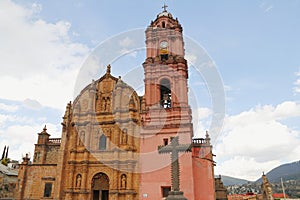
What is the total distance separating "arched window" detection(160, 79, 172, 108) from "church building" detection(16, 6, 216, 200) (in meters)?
0.10

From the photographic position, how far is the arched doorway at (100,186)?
2262 centimetres

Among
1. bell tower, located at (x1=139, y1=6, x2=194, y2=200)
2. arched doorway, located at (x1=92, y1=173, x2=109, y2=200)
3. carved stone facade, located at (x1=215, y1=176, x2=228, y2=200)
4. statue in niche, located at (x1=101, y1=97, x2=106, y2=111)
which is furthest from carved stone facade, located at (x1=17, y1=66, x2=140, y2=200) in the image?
carved stone facade, located at (x1=215, y1=176, x2=228, y2=200)

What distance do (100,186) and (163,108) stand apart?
8.91 metres

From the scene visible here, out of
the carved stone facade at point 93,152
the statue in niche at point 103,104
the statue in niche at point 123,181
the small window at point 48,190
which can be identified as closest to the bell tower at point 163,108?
the carved stone facade at point 93,152

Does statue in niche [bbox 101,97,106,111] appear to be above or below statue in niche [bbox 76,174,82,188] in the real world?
above

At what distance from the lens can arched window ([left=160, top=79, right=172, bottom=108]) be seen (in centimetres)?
2452

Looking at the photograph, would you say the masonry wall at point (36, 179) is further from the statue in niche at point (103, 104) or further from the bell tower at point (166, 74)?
the bell tower at point (166, 74)

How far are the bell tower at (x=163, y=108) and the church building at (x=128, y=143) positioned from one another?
0.08m

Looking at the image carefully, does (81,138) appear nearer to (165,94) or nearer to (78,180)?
(78,180)

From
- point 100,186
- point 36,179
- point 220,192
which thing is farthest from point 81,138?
point 220,192

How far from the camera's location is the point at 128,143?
2289 cm

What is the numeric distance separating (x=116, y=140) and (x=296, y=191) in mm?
67864

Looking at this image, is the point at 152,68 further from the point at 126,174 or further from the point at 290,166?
the point at 290,166

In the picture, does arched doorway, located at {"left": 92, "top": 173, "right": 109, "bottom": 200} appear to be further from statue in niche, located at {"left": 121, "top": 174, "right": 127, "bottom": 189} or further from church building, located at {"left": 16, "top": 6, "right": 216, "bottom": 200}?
statue in niche, located at {"left": 121, "top": 174, "right": 127, "bottom": 189}
